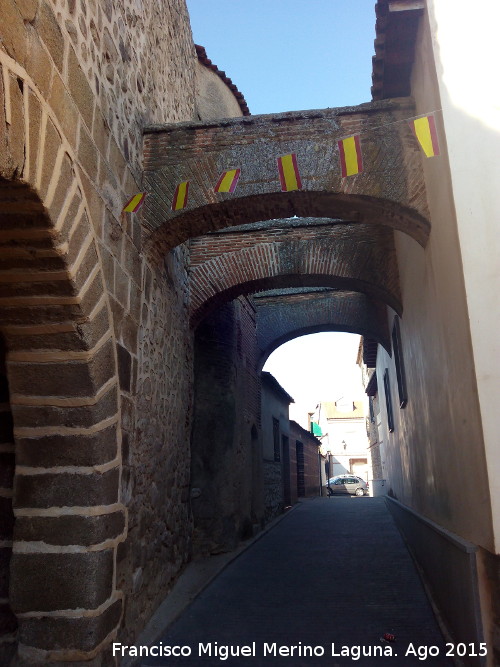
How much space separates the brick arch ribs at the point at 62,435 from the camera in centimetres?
252

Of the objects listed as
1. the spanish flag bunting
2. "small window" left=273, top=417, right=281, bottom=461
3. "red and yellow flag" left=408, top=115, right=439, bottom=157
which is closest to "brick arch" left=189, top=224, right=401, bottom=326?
the spanish flag bunting

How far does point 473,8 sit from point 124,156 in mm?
2498

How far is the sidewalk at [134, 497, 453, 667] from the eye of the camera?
3254mm

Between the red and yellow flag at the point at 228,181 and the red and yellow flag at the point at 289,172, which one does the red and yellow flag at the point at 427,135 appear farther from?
the red and yellow flag at the point at 228,181

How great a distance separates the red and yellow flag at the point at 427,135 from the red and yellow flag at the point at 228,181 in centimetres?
140

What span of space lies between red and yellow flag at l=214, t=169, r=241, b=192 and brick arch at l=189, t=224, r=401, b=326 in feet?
6.65

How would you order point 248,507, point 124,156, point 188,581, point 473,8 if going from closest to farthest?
point 473,8 → point 124,156 → point 188,581 → point 248,507

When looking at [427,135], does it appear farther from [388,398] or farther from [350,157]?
[388,398]

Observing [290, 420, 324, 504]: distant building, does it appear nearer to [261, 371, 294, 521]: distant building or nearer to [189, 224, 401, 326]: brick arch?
[261, 371, 294, 521]: distant building

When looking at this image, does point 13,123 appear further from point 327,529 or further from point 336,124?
point 327,529

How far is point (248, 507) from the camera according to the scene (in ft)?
25.1

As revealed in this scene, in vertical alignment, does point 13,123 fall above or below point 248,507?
above

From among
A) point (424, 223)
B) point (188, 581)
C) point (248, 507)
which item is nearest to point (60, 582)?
point (188, 581)

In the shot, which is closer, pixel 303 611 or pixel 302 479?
pixel 303 611
